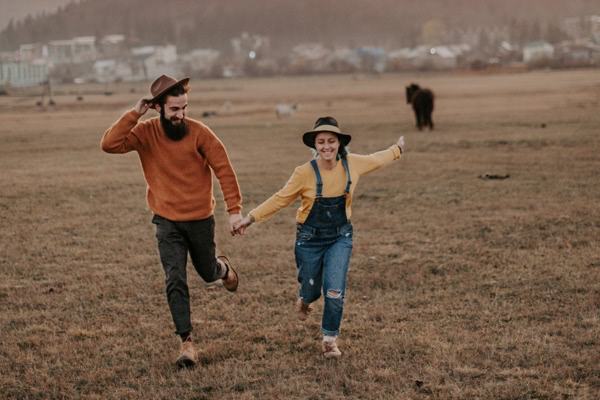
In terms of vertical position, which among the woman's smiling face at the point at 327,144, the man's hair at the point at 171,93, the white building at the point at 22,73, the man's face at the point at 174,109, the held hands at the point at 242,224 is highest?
the white building at the point at 22,73

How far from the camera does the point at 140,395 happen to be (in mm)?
4109

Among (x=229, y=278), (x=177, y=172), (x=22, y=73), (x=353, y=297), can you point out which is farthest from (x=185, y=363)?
(x=22, y=73)

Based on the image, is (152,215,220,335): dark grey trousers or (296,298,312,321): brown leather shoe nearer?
(152,215,220,335): dark grey trousers

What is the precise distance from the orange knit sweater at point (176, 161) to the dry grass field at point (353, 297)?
108 centimetres

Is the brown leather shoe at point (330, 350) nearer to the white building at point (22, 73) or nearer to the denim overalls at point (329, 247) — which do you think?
the denim overalls at point (329, 247)

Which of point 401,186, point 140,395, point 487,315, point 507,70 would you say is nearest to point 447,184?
point 401,186

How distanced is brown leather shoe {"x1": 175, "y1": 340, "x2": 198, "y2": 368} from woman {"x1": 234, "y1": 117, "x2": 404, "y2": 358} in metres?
0.86

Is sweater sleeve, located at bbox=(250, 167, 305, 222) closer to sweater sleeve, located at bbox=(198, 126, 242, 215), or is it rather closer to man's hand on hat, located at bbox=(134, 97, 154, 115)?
sweater sleeve, located at bbox=(198, 126, 242, 215)

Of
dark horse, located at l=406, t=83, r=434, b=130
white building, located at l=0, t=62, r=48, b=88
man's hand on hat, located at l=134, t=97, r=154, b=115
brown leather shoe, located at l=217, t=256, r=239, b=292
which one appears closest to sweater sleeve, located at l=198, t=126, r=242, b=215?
man's hand on hat, located at l=134, t=97, r=154, b=115

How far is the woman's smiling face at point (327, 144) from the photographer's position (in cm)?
446

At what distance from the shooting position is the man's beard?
4.43 m

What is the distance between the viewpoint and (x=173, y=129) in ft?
14.5

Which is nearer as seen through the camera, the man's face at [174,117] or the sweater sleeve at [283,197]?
the man's face at [174,117]

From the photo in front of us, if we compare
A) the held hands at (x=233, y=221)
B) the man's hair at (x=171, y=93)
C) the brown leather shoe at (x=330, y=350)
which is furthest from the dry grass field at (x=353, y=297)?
the man's hair at (x=171, y=93)
